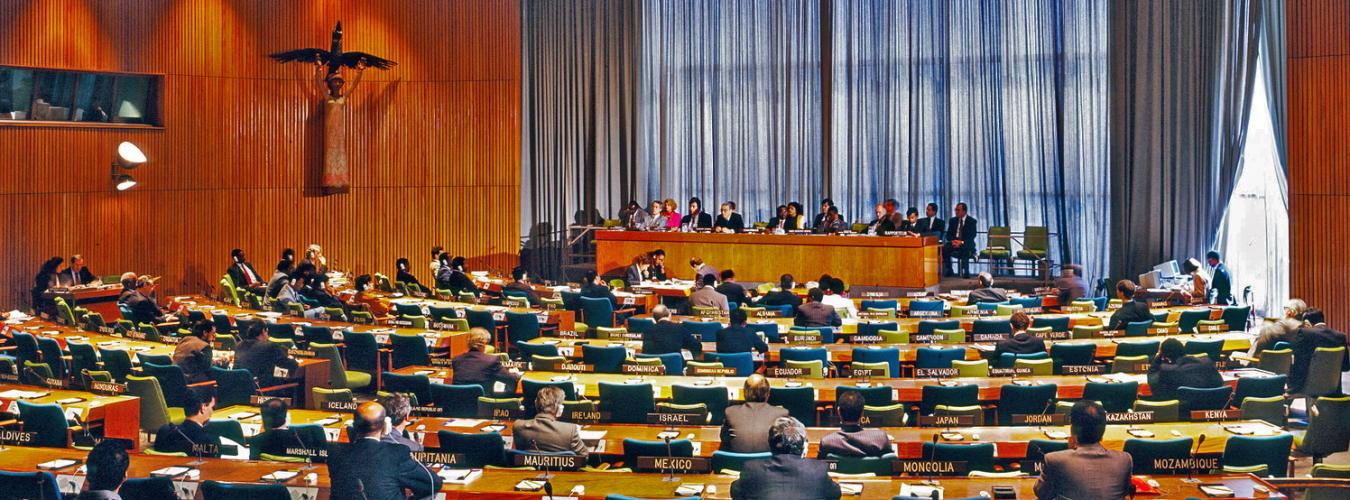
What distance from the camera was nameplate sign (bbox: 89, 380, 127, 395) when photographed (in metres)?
9.08

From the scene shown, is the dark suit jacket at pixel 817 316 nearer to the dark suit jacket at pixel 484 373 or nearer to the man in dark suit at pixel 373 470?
the dark suit jacket at pixel 484 373

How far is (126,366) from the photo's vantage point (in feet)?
33.1

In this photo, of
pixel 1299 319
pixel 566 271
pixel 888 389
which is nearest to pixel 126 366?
pixel 888 389

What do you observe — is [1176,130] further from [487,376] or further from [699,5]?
[487,376]

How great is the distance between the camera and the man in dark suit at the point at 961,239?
62.0 ft

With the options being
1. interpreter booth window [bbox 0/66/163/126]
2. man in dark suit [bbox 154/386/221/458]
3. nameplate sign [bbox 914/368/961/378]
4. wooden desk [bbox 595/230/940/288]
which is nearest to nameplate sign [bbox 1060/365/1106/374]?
nameplate sign [bbox 914/368/961/378]

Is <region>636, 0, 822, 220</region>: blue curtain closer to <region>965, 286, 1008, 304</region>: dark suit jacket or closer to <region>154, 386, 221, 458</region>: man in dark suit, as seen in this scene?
<region>965, 286, 1008, 304</region>: dark suit jacket

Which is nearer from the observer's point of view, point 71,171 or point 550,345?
point 550,345

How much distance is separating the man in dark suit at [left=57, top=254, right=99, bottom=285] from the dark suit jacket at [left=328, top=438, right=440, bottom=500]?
1260cm

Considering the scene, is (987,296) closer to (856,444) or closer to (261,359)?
(856,444)

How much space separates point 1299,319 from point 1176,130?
8205mm

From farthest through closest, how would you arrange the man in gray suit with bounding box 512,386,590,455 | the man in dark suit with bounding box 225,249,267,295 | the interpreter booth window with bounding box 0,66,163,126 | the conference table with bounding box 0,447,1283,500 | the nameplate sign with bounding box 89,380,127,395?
1. the man in dark suit with bounding box 225,249,267,295
2. the interpreter booth window with bounding box 0,66,163,126
3. the nameplate sign with bounding box 89,380,127,395
4. the man in gray suit with bounding box 512,386,590,455
5. the conference table with bounding box 0,447,1283,500

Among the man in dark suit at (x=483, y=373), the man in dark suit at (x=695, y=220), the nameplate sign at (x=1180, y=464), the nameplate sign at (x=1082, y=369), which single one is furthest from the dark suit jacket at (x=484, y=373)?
the man in dark suit at (x=695, y=220)

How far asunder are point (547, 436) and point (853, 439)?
1666mm
